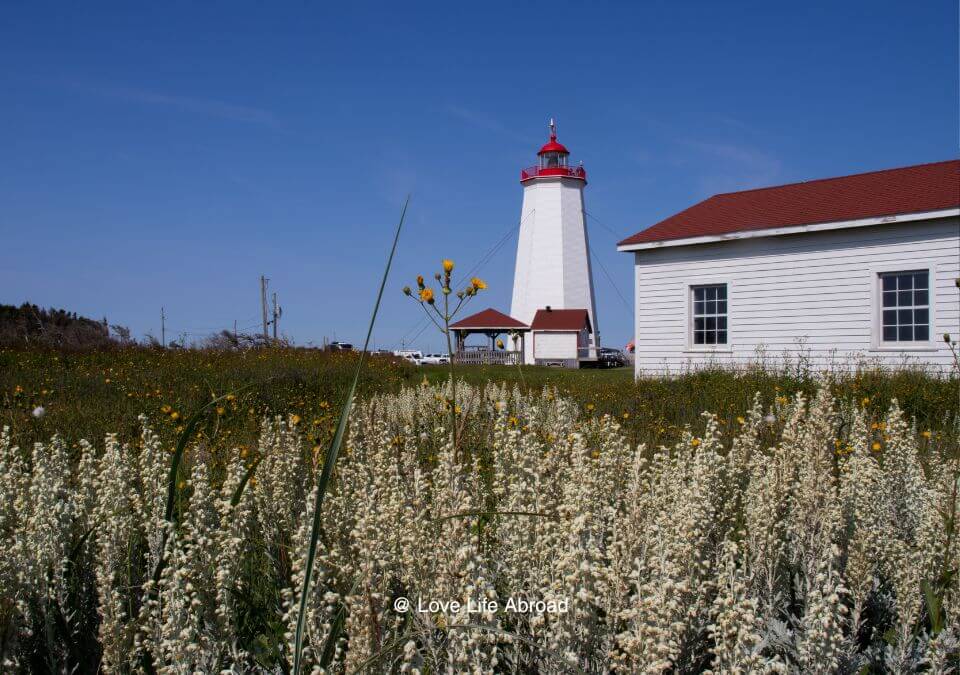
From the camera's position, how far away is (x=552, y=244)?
34.6 m

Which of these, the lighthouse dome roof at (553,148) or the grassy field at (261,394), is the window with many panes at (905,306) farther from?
the lighthouse dome roof at (553,148)

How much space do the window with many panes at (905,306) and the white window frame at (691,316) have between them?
315 cm

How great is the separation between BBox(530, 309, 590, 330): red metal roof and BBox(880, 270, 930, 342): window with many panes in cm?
1962

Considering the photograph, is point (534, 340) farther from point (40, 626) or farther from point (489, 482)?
point (40, 626)

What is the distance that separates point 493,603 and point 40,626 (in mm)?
1849

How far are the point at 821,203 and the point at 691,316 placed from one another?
3.88 metres

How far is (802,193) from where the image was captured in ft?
59.8

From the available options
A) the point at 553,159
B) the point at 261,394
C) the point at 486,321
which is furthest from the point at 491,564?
the point at 486,321

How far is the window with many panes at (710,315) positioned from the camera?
17297 mm

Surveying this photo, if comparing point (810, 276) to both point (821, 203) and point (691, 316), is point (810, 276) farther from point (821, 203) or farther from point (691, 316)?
point (691, 316)

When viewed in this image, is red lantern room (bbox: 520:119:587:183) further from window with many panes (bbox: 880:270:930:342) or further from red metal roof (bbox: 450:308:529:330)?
window with many panes (bbox: 880:270:930:342)

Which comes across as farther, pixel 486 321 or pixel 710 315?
pixel 486 321

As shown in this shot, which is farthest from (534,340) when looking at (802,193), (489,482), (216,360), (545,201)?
(489,482)

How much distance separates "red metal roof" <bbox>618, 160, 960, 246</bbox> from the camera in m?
15.0
